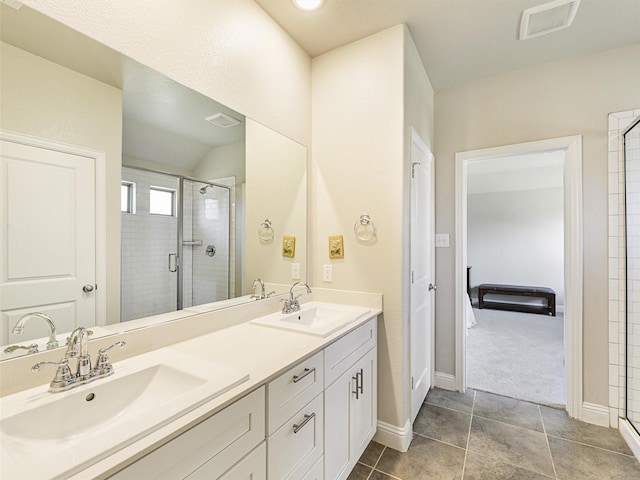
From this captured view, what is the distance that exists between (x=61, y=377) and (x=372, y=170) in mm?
1754

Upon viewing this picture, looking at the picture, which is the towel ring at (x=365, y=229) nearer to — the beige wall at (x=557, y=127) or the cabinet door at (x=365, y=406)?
the cabinet door at (x=365, y=406)

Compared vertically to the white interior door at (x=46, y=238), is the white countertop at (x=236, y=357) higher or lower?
lower

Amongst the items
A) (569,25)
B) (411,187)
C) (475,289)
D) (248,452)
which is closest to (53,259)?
(248,452)

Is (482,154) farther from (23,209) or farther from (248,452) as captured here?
(23,209)

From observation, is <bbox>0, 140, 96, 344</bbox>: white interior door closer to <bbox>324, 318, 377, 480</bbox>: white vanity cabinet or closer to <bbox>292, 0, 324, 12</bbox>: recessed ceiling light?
<bbox>324, 318, 377, 480</bbox>: white vanity cabinet

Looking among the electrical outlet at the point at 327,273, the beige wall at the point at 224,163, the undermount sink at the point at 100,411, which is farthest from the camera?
the electrical outlet at the point at 327,273

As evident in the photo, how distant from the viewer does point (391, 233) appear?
1.86 m

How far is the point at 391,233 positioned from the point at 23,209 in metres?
1.65

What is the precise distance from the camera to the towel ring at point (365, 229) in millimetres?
1935

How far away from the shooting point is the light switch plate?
262 cm

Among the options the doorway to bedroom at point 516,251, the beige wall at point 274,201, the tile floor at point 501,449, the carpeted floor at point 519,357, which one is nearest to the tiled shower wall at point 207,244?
the beige wall at point 274,201

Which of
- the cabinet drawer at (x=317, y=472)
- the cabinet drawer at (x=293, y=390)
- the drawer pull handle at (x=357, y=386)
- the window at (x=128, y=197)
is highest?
the window at (x=128, y=197)

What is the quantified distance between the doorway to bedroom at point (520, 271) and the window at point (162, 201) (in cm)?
222

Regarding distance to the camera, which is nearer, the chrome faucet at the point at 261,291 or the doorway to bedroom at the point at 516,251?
the chrome faucet at the point at 261,291
